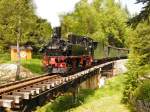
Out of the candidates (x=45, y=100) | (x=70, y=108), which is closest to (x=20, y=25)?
(x=70, y=108)

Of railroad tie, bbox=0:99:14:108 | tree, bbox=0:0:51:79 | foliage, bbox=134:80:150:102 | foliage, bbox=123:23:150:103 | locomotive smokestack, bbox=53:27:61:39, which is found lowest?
foliage, bbox=134:80:150:102

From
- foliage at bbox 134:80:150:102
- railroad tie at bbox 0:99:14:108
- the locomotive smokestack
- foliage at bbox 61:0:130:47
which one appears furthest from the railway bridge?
foliage at bbox 61:0:130:47

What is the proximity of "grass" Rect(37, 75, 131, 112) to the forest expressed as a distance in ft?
4.28

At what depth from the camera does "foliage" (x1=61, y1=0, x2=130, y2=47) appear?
6094 centimetres

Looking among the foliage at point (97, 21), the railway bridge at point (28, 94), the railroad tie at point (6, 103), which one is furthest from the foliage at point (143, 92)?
the foliage at point (97, 21)

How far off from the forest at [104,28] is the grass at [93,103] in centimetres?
130

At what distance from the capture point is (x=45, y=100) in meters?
18.9

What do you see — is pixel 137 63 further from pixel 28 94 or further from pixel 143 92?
pixel 28 94

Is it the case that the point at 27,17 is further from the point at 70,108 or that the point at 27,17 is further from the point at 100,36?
the point at 100,36

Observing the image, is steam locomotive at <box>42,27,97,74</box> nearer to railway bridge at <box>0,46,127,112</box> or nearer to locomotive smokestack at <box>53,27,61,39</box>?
locomotive smokestack at <box>53,27,61,39</box>

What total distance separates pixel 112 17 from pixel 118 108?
42.5 metres

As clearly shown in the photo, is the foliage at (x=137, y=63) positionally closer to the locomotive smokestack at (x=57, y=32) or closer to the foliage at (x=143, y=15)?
the locomotive smokestack at (x=57, y=32)

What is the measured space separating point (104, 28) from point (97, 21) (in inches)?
142

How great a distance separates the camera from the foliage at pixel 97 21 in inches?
2399
